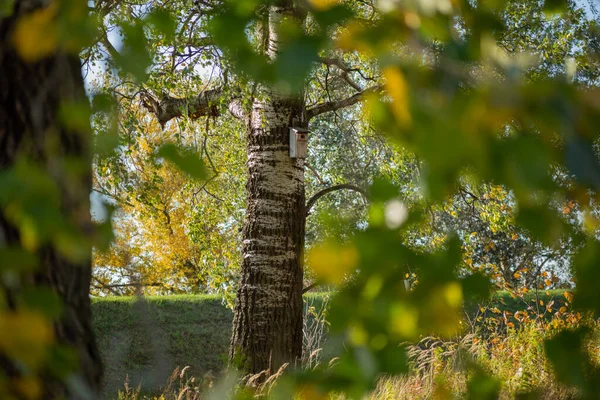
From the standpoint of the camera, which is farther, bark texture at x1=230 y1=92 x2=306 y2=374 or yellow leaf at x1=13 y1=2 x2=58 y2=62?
bark texture at x1=230 y1=92 x2=306 y2=374

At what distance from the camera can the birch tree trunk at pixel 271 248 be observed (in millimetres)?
4293

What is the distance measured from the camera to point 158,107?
19.0 feet

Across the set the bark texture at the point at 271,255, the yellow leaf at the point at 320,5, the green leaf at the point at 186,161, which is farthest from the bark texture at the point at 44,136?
the bark texture at the point at 271,255

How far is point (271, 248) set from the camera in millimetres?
4344

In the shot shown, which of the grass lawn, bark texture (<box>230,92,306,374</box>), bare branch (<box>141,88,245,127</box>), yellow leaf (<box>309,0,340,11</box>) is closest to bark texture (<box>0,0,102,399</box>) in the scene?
yellow leaf (<box>309,0,340,11</box>)

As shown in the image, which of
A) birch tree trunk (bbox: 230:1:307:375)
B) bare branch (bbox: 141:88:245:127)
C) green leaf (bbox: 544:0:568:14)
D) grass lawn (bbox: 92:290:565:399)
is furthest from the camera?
grass lawn (bbox: 92:290:565:399)

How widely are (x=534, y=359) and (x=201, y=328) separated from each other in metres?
5.07

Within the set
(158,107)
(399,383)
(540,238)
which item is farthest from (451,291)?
(158,107)

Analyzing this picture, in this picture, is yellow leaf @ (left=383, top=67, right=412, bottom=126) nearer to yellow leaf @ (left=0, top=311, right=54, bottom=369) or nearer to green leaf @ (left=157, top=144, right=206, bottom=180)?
green leaf @ (left=157, top=144, right=206, bottom=180)

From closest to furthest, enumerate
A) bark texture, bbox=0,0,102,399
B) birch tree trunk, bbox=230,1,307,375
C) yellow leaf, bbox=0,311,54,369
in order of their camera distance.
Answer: yellow leaf, bbox=0,311,54,369, bark texture, bbox=0,0,102,399, birch tree trunk, bbox=230,1,307,375

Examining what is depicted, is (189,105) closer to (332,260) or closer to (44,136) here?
(44,136)

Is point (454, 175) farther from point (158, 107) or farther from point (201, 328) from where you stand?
point (201, 328)

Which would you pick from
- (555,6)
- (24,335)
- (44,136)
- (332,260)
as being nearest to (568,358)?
(332,260)

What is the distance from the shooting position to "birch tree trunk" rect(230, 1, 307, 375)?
4.29m
